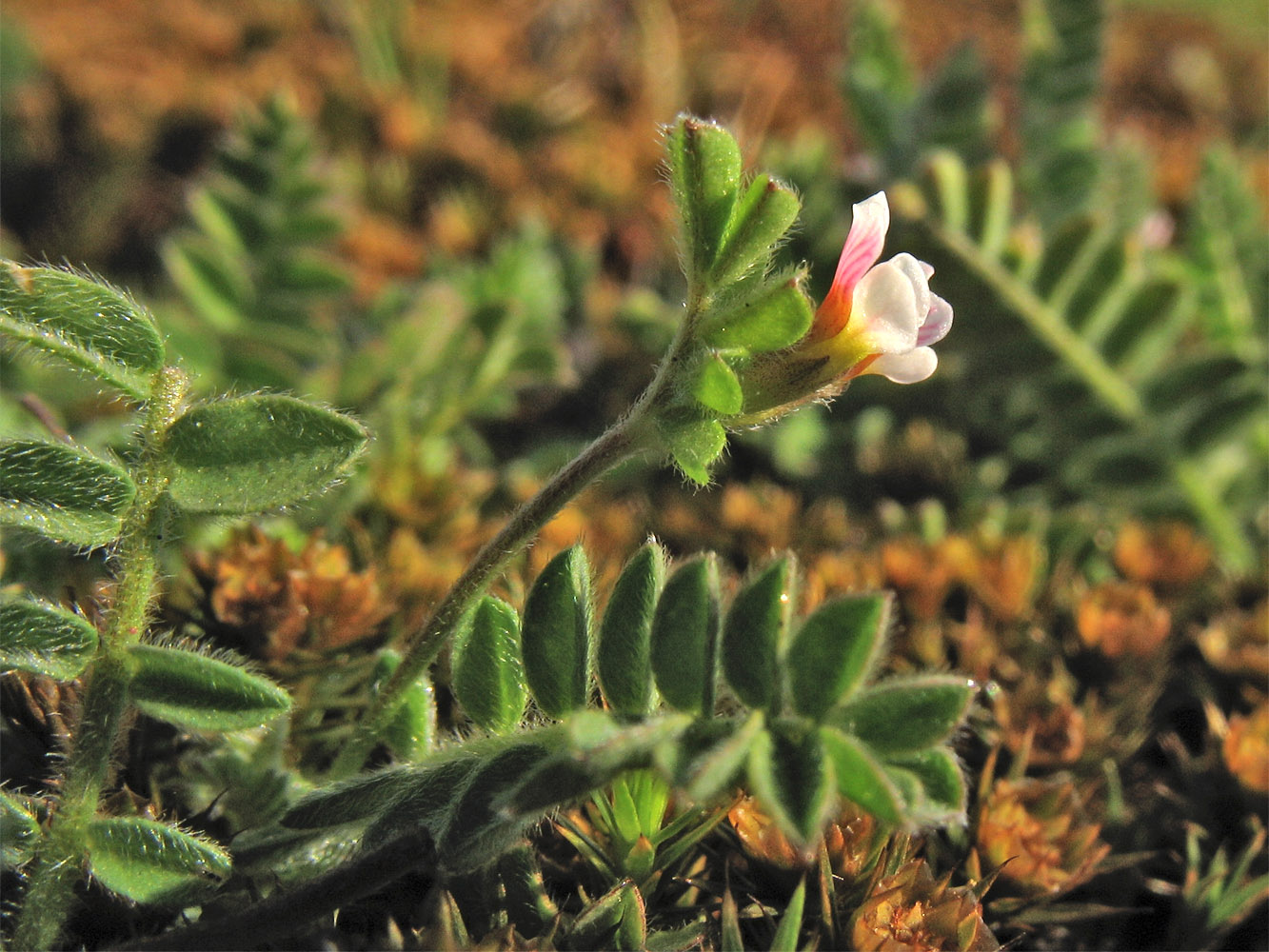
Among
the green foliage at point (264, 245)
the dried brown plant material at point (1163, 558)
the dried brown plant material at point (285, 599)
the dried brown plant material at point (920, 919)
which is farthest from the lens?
the green foliage at point (264, 245)

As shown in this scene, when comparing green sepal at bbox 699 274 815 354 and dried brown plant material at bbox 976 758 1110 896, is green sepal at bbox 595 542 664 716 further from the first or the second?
dried brown plant material at bbox 976 758 1110 896

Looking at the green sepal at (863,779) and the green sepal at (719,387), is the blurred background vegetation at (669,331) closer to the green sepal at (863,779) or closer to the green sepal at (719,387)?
the green sepal at (863,779)

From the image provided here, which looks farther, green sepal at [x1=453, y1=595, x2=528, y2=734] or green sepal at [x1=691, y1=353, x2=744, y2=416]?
green sepal at [x1=453, y1=595, x2=528, y2=734]

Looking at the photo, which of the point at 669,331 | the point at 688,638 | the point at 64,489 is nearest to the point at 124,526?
the point at 64,489

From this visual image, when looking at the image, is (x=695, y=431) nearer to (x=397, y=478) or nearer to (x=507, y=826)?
(x=507, y=826)

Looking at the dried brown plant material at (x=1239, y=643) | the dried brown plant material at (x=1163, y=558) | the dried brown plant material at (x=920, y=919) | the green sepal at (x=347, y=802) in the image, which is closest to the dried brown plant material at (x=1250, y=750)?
the dried brown plant material at (x=1239, y=643)

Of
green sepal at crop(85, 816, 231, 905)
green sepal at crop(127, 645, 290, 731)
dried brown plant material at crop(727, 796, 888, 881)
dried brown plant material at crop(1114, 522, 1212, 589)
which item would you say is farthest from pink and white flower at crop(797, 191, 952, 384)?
dried brown plant material at crop(1114, 522, 1212, 589)

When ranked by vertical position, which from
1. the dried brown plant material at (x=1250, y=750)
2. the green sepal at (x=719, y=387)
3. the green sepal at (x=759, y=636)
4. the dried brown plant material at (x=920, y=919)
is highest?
the green sepal at (x=719, y=387)
